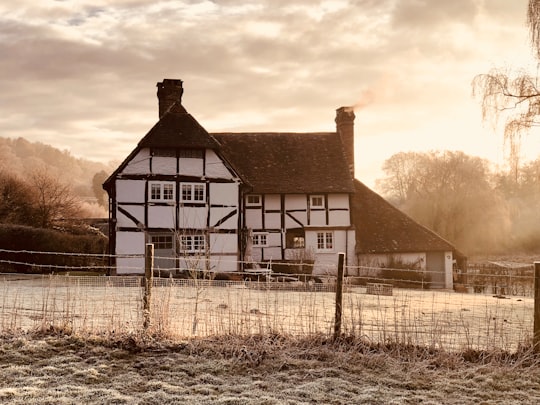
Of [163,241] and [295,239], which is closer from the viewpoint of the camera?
[163,241]

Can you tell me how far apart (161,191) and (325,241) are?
921 centimetres

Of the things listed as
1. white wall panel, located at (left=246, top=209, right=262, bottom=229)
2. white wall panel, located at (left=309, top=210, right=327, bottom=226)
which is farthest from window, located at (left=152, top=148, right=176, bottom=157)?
white wall panel, located at (left=309, top=210, right=327, bottom=226)

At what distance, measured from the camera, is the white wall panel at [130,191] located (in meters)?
26.8

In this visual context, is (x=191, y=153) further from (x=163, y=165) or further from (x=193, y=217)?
(x=193, y=217)

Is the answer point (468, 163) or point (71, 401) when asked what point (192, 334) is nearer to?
point (71, 401)

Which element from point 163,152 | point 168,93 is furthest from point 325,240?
point 168,93

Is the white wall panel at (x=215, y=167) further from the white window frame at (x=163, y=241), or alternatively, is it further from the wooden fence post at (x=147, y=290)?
the wooden fence post at (x=147, y=290)

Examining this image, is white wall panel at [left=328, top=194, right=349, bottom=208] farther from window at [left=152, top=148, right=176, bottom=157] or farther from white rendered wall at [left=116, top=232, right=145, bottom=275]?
white rendered wall at [left=116, top=232, right=145, bottom=275]

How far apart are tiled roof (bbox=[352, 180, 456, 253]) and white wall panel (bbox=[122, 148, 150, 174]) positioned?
11.4 meters

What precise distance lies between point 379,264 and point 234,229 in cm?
817

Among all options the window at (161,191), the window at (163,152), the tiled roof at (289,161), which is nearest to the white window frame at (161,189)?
the window at (161,191)

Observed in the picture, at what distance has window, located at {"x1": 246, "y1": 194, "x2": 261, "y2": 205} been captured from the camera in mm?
31016

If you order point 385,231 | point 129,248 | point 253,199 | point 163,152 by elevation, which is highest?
point 163,152

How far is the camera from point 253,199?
102ft
